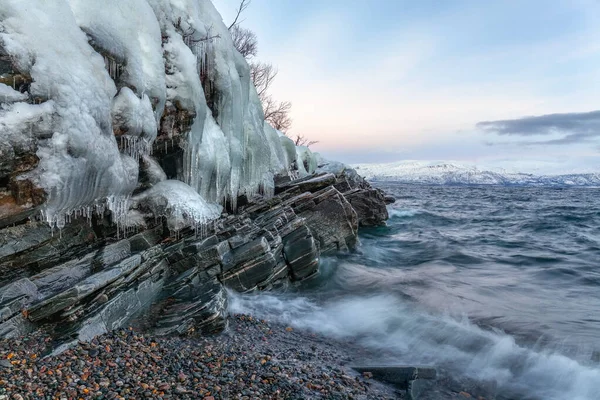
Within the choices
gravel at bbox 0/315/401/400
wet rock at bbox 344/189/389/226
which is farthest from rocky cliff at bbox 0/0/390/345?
wet rock at bbox 344/189/389/226

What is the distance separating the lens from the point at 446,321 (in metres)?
8.33

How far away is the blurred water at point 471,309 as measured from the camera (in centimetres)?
661

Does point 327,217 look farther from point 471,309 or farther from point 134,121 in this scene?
point 134,121

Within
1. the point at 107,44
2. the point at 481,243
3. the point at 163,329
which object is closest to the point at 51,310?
the point at 163,329

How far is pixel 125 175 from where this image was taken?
21.6 ft

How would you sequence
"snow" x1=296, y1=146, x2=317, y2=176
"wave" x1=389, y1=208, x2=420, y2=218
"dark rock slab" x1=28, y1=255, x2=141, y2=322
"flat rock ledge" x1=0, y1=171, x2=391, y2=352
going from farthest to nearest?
"wave" x1=389, y1=208, x2=420, y2=218
"snow" x1=296, y1=146, x2=317, y2=176
"flat rock ledge" x1=0, y1=171, x2=391, y2=352
"dark rock slab" x1=28, y1=255, x2=141, y2=322

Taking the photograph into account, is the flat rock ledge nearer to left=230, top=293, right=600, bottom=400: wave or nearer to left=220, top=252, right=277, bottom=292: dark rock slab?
left=220, top=252, right=277, bottom=292: dark rock slab

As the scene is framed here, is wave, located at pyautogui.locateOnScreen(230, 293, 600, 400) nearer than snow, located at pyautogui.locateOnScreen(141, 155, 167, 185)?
Yes

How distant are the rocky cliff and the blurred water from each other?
4.79 ft

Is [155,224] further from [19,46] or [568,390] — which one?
[568,390]

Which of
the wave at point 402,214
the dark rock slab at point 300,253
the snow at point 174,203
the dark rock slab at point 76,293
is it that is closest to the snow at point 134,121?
the snow at point 174,203

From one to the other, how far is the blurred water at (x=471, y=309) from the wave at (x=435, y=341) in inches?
0.8

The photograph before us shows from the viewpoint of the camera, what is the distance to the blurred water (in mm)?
6613

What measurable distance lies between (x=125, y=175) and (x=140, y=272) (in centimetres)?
182
